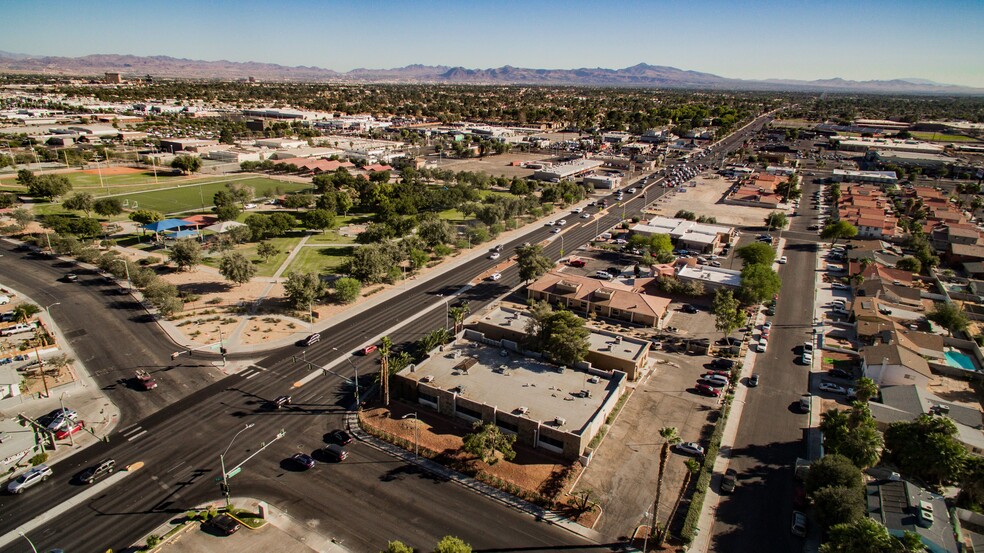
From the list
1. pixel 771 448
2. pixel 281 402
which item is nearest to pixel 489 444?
pixel 281 402

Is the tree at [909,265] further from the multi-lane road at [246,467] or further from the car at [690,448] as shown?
the multi-lane road at [246,467]

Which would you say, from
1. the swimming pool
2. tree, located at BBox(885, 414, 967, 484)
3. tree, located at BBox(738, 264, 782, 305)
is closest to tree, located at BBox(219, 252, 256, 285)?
tree, located at BBox(738, 264, 782, 305)

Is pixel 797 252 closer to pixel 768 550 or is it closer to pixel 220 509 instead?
pixel 768 550

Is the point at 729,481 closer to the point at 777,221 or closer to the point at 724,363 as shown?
the point at 724,363

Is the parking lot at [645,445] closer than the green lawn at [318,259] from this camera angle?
Yes

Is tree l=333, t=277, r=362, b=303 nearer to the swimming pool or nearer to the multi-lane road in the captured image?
the multi-lane road

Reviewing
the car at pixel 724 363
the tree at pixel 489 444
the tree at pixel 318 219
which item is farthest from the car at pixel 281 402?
the tree at pixel 318 219
